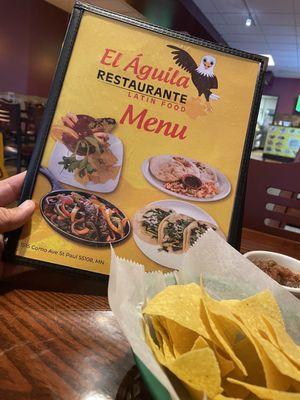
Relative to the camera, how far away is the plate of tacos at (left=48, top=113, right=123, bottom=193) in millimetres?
775

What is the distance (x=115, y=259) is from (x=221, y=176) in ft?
1.23

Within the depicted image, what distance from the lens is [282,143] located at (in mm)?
6996

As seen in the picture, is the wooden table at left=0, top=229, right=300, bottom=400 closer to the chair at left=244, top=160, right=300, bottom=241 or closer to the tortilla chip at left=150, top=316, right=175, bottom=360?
the tortilla chip at left=150, top=316, right=175, bottom=360

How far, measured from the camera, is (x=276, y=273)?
0.80 meters

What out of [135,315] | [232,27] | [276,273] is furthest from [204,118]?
[232,27]

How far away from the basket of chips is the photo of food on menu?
0.67 feet

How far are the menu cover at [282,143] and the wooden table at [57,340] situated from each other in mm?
6601

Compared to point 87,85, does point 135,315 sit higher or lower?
lower

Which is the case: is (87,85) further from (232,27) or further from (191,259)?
(232,27)

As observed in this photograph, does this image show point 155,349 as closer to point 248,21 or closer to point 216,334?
point 216,334

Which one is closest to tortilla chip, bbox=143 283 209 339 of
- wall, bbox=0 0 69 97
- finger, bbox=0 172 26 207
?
finger, bbox=0 172 26 207

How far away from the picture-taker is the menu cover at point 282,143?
684cm

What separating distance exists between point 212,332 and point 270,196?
1.14m

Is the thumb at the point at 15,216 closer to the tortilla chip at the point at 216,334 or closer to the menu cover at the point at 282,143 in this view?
the tortilla chip at the point at 216,334
